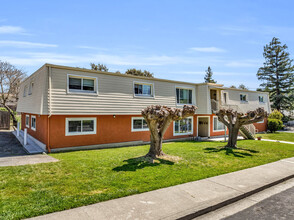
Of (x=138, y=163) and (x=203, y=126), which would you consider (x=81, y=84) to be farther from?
(x=203, y=126)

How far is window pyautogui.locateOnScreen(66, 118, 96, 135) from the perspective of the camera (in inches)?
481

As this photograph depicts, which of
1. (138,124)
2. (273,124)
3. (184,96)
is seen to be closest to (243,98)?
(273,124)

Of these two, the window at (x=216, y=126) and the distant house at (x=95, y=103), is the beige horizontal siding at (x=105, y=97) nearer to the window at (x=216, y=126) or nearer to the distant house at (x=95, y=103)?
the distant house at (x=95, y=103)

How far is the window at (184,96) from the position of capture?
1734cm

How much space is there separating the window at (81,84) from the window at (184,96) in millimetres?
7882

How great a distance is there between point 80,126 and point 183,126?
9.68 meters

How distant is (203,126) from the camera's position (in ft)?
65.9

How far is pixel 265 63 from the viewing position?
35.3 meters

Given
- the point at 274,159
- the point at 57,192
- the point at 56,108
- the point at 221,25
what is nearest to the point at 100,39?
the point at 56,108

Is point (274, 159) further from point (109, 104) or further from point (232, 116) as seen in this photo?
point (109, 104)

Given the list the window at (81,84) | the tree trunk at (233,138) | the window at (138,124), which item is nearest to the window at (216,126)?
the tree trunk at (233,138)

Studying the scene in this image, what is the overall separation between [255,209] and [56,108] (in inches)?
418

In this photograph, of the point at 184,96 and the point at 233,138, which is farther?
the point at 184,96

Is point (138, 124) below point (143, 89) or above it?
below
